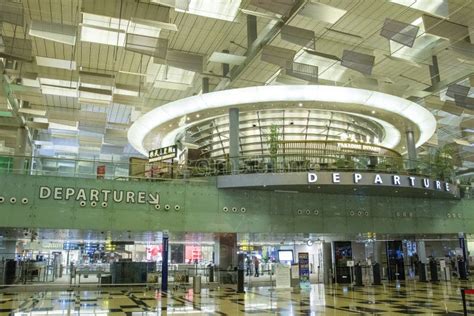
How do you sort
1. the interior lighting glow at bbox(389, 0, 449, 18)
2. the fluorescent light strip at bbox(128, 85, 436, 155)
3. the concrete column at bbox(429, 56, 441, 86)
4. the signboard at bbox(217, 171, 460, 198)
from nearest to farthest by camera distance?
the interior lighting glow at bbox(389, 0, 449, 18) → the signboard at bbox(217, 171, 460, 198) → the fluorescent light strip at bbox(128, 85, 436, 155) → the concrete column at bbox(429, 56, 441, 86)

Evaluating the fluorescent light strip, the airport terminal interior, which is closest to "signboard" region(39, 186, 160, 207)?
the airport terminal interior

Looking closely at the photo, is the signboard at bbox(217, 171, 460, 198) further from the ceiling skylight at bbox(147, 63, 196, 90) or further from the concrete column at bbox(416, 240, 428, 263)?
the concrete column at bbox(416, 240, 428, 263)

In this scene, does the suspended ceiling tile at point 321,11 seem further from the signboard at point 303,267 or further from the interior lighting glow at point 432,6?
the signboard at point 303,267

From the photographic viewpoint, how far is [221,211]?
1672 centimetres

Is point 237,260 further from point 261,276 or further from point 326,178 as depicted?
point 326,178

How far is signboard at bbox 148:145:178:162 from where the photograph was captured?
17.3 m

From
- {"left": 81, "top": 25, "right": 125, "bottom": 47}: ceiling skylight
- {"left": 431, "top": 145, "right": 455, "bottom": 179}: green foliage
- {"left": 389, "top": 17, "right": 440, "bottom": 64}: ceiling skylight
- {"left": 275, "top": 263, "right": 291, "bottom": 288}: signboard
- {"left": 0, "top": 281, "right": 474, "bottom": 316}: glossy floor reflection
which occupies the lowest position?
{"left": 0, "top": 281, "right": 474, "bottom": 316}: glossy floor reflection

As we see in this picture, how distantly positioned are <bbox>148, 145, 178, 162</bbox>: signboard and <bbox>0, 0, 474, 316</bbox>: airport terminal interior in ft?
0.31

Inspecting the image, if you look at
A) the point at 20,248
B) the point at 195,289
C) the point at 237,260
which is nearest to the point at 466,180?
the point at 237,260

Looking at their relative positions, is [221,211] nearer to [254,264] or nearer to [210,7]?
[210,7]

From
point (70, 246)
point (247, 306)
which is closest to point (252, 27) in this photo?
point (247, 306)

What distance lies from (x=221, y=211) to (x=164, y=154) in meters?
3.30

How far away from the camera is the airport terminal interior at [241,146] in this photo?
44.2 ft

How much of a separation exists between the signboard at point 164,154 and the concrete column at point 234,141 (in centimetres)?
222
